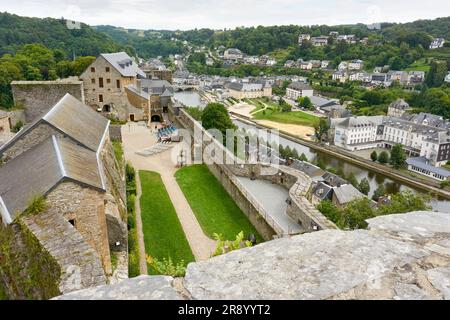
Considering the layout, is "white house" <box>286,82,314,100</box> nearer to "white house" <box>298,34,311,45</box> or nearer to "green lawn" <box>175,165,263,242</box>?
"white house" <box>298,34,311,45</box>

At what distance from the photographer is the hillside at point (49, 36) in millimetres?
92688

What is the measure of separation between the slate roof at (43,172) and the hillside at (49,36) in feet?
273

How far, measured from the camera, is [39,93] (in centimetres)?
2680

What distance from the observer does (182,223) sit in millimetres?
16812

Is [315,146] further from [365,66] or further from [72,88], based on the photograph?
[365,66]

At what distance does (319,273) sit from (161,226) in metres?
14.1

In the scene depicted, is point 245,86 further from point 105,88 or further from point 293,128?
point 105,88

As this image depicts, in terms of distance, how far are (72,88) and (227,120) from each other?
44.7 ft

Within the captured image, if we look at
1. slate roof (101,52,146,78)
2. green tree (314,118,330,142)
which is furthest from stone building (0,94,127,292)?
green tree (314,118,330,142)

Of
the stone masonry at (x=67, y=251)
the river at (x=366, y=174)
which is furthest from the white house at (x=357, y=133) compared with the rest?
the stone masonry at (x=67, y=251)

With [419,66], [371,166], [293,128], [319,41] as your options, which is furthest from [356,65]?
[371,166]

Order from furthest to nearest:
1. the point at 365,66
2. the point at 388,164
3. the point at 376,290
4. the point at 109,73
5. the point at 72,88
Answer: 1. the point at 365,66
2. the point at 388,164
3. the point at 109,73
4. the point at 72,88
5. the point at 376,290
